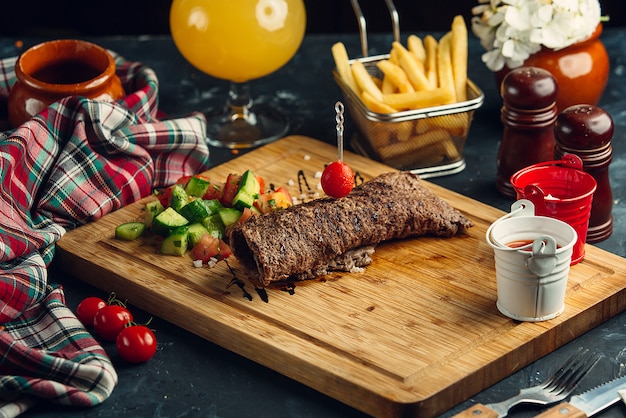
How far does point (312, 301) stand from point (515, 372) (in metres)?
0.79

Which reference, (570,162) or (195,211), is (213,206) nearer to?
(195,211)

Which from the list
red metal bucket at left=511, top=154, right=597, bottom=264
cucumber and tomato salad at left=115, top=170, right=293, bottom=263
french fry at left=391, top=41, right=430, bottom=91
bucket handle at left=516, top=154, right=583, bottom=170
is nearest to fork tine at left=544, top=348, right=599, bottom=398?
red metal bucket at left=511, top=154, right=597, bottom=264

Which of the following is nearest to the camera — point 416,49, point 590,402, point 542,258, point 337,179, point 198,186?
point 590,402

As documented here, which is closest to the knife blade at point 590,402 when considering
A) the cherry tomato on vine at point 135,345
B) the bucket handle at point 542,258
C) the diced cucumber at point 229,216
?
the bucket handle at point 542,258

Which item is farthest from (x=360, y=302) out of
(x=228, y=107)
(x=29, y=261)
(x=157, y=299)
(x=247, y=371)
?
(x=228, y=107)

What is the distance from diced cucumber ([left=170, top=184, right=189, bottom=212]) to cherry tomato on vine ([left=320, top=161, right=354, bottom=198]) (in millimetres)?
670

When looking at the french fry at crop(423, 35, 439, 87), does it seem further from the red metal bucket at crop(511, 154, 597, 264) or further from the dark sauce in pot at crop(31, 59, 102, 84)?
the dark sauce in pot at crop(31, 59, 102, 84)

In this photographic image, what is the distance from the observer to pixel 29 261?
12.9 ft

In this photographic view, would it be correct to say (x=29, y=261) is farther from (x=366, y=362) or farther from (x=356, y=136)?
(x=356, y=136)

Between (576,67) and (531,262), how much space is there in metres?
1.80

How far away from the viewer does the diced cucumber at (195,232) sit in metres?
4.09

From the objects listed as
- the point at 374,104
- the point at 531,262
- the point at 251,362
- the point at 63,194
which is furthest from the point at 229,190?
the point at 531,262

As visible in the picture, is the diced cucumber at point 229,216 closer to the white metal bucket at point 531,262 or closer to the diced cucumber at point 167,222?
the diced cucumber at point 167,222

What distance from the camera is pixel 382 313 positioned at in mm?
3646
